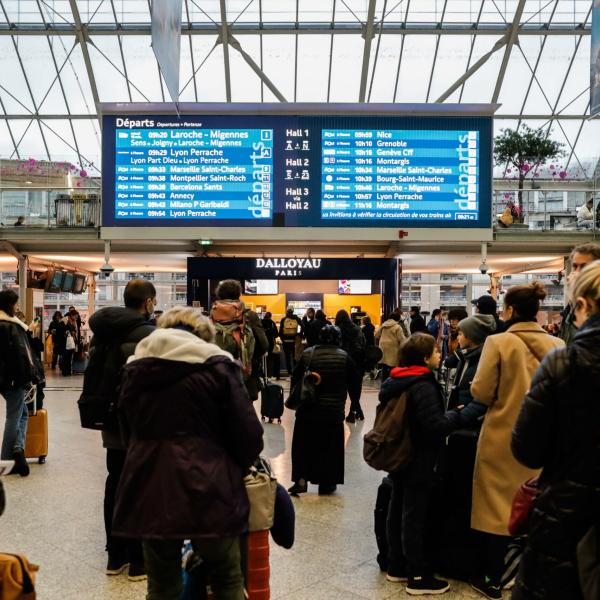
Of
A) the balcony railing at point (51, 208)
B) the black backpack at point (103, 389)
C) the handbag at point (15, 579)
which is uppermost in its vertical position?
the balcony railing at point (51, 208)

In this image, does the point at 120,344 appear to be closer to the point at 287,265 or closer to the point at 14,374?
the point at 14,374

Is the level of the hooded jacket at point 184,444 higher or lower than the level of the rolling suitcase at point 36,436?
higher

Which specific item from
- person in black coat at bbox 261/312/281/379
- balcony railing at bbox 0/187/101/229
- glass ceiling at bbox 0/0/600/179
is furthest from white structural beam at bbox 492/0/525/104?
balcony railing at bbox 0/187/101/229

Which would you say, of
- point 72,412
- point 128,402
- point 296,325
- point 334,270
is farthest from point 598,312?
point 296,325

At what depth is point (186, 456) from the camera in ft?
7.80

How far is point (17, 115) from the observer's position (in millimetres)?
20422

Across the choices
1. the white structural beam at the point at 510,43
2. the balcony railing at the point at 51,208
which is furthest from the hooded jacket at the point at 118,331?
the white structural beam at the point at 510,43

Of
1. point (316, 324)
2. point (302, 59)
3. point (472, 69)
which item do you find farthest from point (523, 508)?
point (302, 59)

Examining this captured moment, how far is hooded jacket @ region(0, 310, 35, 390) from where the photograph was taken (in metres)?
5.73

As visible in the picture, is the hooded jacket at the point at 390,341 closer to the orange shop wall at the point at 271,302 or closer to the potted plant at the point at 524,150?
the potted plant at the point at 524,150

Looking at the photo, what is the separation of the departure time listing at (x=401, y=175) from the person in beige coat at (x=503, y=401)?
796cm

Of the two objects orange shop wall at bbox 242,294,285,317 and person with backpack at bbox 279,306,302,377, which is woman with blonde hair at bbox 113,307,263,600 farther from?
orange shop wall at bbox 242,294,285,317

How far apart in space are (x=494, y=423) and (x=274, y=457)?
3766mm

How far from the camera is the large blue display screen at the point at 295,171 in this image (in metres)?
11.3
